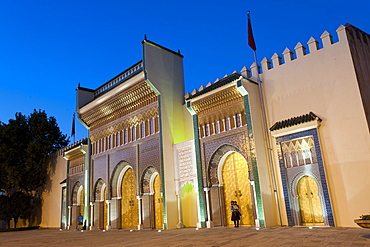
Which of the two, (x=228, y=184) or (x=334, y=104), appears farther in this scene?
(x=228, y=184)

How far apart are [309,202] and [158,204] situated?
563cm

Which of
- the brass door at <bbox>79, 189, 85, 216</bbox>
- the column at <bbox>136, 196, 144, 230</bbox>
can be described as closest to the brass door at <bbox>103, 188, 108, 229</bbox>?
the brass door at <bbox>79, 189, 85, 216</bbox>

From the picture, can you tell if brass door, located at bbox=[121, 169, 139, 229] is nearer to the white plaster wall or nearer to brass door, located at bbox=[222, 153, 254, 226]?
brass door, located at bbox=[222, 153, 254, 226]

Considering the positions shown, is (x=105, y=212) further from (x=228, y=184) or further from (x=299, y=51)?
(x=299, y=51)

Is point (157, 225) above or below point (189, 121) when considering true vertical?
below

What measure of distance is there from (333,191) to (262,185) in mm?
1835

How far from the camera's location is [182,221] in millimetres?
11250

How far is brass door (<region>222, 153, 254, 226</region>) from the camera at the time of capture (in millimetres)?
9797

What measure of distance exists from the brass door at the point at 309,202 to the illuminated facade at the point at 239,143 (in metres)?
0.03

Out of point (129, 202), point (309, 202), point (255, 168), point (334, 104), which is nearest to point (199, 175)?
point (255, 168)

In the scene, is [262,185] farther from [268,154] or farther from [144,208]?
[144,208]

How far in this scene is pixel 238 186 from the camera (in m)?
10.1

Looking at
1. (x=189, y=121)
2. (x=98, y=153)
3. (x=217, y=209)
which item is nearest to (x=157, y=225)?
(x=217, y=209)

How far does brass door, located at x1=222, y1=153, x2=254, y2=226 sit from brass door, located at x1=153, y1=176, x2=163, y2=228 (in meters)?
2.78
